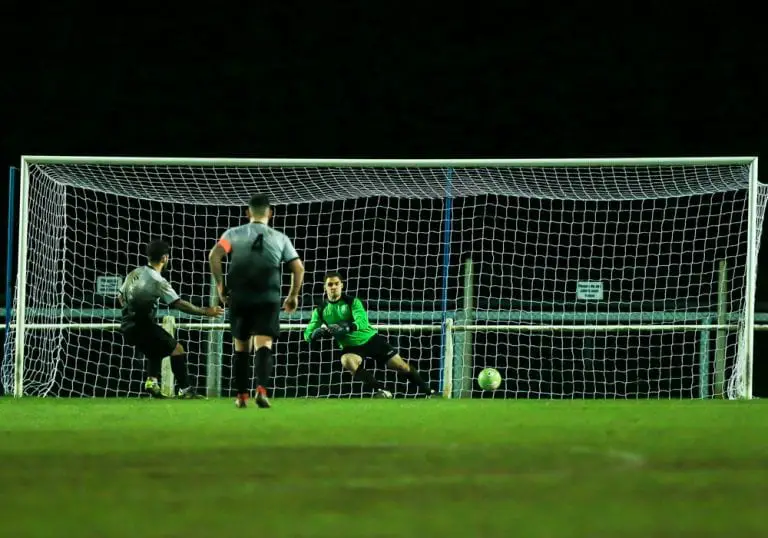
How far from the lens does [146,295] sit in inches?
485

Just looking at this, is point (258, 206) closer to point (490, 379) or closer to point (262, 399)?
point (262, 399)

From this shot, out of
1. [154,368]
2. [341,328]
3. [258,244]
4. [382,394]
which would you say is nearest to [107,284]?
[154,368]

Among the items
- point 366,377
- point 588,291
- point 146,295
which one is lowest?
point 366,377

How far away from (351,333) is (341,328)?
186mm

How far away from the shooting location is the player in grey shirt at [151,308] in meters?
12.3

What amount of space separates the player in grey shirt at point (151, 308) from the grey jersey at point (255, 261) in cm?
198

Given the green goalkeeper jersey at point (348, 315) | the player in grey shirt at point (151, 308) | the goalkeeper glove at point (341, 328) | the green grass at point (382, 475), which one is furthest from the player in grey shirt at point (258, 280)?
the green goalkeeper jersey at point (348, 315)

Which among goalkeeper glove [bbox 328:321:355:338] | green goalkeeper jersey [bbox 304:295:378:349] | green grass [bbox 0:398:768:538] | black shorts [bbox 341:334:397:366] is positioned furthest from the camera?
black shorts [bbox 341:334:397:366]

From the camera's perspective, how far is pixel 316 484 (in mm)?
4727

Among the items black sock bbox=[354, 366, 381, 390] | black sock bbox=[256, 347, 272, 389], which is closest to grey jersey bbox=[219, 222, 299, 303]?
black sock bbox=[256, 347, 272, 389]

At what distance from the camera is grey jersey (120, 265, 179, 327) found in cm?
1232

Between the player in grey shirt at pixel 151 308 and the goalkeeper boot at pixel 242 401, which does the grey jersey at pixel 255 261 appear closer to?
the goalkeeper boot at pixel 242 401

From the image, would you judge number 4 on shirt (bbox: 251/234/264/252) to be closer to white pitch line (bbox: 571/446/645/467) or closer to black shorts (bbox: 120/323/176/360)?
black shorts (bbox: 120/323/176/360)
